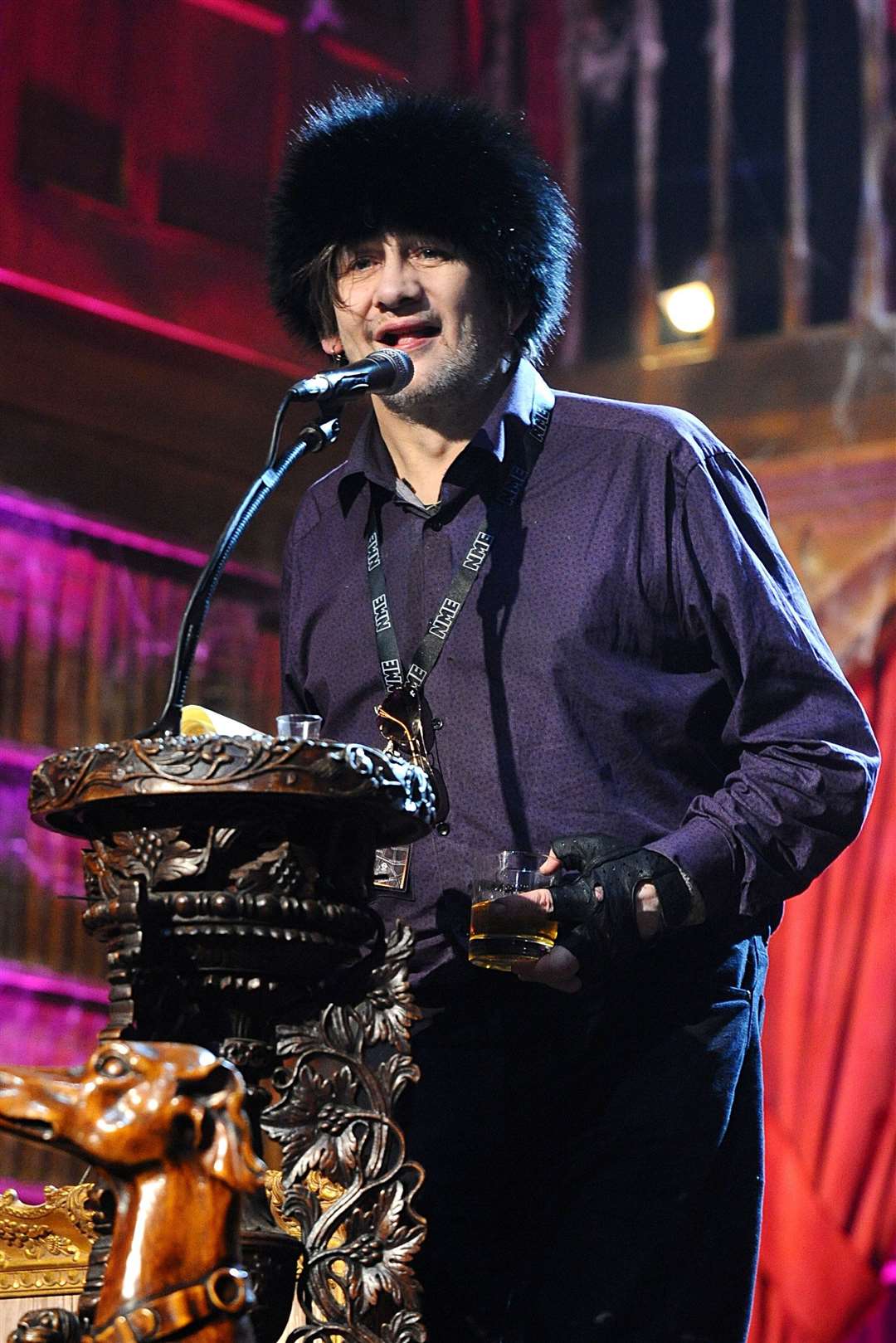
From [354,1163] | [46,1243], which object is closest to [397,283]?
[354,1163]

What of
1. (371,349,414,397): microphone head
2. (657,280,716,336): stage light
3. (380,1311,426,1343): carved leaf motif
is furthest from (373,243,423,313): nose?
(657,280,716,336): stage light

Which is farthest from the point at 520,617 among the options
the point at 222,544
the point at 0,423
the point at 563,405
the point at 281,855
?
the point at 0,423

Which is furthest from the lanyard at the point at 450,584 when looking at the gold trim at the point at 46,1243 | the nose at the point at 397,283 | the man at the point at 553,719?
the gold trim at the point at 46,1243

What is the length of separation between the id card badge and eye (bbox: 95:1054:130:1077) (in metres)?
0.79

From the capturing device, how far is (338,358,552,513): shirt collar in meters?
2.20

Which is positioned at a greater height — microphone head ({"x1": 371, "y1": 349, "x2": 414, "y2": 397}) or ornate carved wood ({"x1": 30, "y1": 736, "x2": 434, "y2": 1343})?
microphone head ({"x1": 371, "y1": 349, "x2": 414, "y2": 397})

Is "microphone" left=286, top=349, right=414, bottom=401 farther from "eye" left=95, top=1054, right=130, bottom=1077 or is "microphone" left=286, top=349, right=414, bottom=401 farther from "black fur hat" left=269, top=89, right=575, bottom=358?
"eye" left=95, top=1054, right=130, bottom=1077

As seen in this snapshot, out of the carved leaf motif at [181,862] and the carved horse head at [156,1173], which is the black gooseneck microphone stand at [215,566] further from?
the carved horse head at [156,1173]

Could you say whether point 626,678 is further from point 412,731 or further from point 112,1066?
point 112,1066

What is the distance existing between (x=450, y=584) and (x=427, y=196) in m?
0.48

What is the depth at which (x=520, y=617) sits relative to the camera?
2.10 meters

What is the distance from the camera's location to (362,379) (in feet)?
6.32

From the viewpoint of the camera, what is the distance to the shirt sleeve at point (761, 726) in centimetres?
192

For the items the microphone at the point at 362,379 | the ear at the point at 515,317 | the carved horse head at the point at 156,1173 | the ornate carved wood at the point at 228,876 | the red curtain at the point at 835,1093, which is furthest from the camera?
the red curtain at the point at 835,1093
